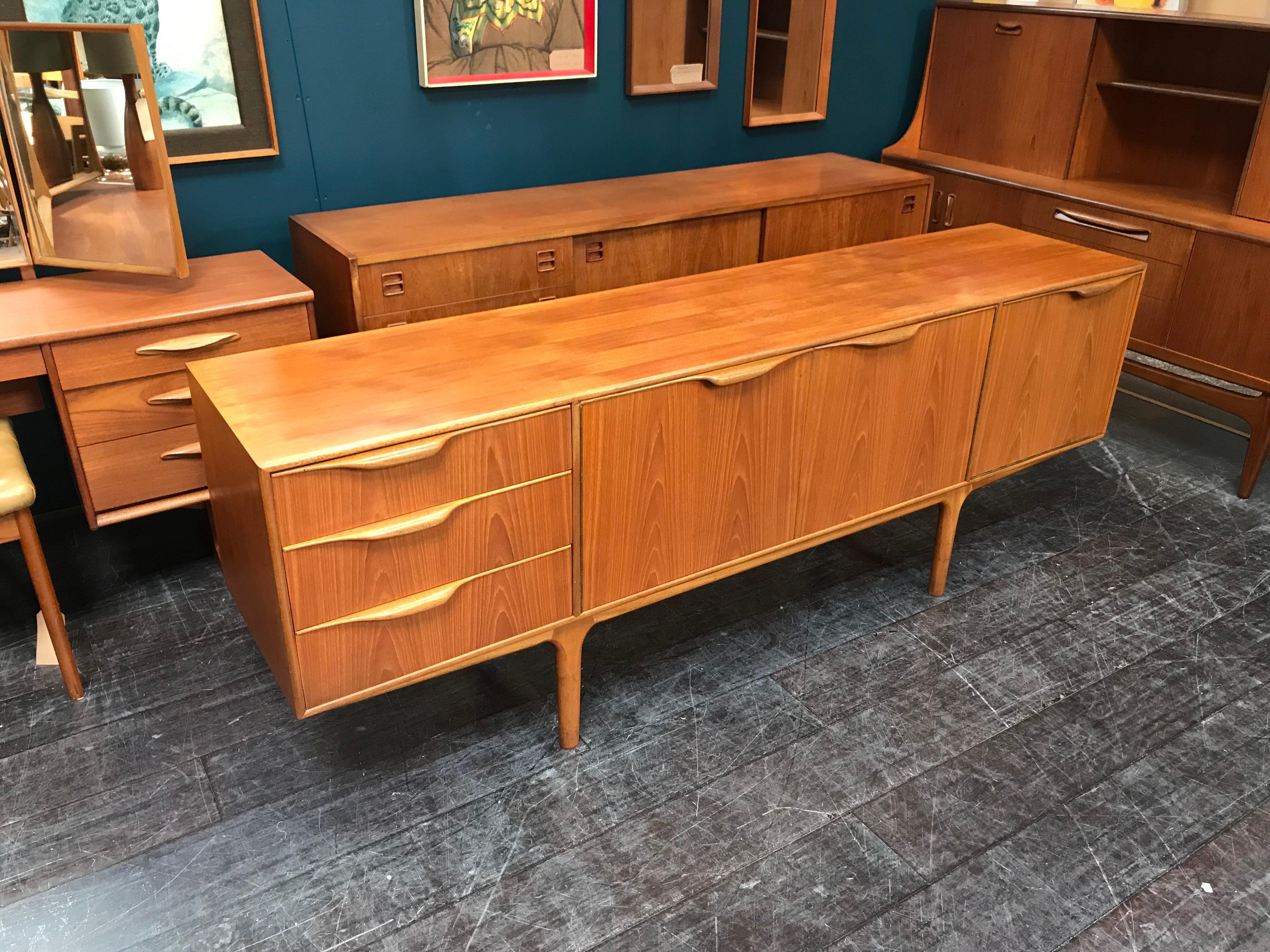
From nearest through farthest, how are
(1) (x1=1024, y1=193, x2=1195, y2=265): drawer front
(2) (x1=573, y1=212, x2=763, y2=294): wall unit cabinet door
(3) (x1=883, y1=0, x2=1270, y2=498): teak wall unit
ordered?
(2) (x1=573, y1=212, x2=763, y2=294): wall unit cabinet door, (3) (x1=883, y1=0, x2=1270, y2=498): teak wall unit, (1) (x1=1024, y1=193, x2=1195, y2=265): drawer front

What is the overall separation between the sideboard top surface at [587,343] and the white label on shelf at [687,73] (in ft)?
3.80

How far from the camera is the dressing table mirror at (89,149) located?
209 centimetres

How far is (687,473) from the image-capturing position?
1.87 meters

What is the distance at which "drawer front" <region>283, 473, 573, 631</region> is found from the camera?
154 cm

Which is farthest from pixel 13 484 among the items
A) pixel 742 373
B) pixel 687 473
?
pixel 742 373

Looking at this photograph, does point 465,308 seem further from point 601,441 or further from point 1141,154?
point 1141,154

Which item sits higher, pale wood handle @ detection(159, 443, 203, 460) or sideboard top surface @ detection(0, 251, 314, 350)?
sideboard top surface @ detection(0, 251, 314, 350)

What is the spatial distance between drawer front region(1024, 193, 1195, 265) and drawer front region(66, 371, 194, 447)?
2803mm

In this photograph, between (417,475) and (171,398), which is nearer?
(417,475)

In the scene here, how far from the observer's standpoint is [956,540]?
275 centimetres

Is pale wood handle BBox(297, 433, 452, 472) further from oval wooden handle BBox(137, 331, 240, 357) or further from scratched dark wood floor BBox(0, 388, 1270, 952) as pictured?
oval wooden handle BBox(137, 331, 240, 357)

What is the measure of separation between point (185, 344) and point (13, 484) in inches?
17.2

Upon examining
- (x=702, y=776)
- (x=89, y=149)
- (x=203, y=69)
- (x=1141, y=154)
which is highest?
(x=203, y=69)

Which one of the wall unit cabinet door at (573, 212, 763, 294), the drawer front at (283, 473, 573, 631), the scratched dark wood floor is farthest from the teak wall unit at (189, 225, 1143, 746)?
the wall unit cabinet door at (573, 212, 763, 294)
